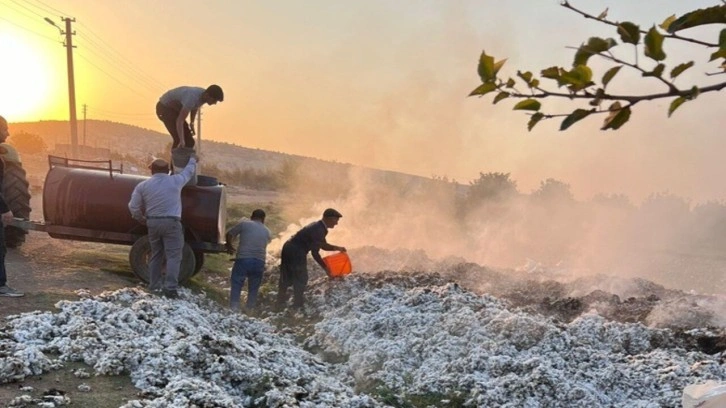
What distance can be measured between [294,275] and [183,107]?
311cm

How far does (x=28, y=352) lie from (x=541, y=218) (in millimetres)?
22066

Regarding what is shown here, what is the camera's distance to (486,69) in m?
1.69

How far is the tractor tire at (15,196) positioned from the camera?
958 centimetres

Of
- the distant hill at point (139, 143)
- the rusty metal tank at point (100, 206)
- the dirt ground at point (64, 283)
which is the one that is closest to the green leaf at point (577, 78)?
the dirt ground at point (64, 283)

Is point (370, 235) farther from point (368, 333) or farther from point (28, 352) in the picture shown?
point (28, 352)

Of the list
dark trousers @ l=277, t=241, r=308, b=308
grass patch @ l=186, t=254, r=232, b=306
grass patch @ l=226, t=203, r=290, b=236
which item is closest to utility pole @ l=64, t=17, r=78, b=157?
grass patch @ l=226, t=203, r=290, b=236

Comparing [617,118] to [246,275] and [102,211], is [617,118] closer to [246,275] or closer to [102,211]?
[246,275]

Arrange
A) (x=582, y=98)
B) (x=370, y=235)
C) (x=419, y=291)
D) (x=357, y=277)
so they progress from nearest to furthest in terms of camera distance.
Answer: (x=582, y=98) < (x=419, y=291) < (x=357, y=277) < (x=370, y=235)

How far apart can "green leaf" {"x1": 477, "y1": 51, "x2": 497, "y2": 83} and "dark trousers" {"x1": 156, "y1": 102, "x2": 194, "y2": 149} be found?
7757mm

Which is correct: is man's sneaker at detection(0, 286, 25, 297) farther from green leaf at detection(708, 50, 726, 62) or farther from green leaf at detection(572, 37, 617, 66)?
green leaf at detection(708, 50, 726, 62)

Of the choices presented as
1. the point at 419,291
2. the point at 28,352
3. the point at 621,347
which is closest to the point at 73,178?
the point at 28,352

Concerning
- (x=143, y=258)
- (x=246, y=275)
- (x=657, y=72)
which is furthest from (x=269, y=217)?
(x=657, y=72)

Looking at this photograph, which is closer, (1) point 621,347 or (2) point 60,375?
(2) point 60,375

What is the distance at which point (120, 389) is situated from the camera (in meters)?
4.89
